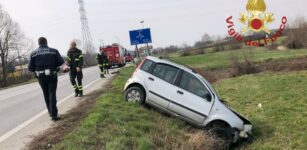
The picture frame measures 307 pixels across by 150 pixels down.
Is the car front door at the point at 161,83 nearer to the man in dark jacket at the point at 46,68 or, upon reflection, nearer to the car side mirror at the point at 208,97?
the car side mirror at the point at 208,97

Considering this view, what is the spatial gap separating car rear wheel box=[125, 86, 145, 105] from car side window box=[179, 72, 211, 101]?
1.17 metres

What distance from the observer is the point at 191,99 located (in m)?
9.84

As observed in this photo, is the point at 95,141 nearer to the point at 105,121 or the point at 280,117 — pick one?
the point at 105,121

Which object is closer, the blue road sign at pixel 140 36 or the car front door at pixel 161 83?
the car front door at pixel 161 83

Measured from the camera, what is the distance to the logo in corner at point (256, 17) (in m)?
23.9

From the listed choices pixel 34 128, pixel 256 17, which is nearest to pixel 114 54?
pixel 256 17

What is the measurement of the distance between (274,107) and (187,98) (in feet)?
16.3

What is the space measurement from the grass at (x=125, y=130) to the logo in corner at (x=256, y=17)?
50.0 feet

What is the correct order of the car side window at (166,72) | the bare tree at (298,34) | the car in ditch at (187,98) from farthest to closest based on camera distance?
the bare tree at (298,34) < the car side window at (166,72) < the car in ditch at (187,98)

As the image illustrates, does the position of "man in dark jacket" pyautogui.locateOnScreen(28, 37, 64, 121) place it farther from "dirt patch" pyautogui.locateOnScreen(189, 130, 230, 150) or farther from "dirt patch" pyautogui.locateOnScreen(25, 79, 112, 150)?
"dirt patch" pyautogui.locateOnScreen(189, 130, 230, 150)

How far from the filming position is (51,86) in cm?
892

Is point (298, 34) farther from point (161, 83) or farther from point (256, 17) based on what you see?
point (161, 83)

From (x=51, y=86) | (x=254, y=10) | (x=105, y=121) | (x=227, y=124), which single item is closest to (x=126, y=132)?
(x=105, y=121)

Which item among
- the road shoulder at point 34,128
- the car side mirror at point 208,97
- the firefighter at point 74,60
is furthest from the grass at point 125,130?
the firefighter at point 74,60
